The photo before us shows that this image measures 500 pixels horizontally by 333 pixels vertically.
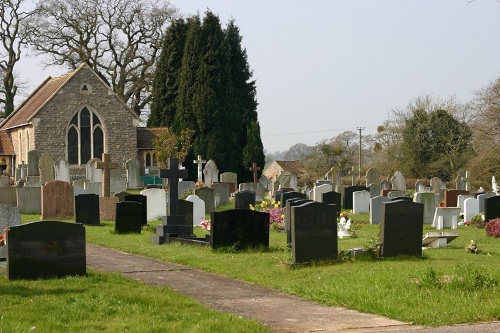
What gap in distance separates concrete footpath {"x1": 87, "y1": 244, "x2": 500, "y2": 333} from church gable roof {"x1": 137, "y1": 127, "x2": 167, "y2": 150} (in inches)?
1734

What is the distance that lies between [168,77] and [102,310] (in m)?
52.7

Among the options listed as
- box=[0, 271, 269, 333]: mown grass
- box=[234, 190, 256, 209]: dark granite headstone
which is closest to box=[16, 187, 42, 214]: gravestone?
box=[234, 190, 256, 209]: dark granite headstone

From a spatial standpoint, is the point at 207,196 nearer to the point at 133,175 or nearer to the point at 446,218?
the point at 446,218

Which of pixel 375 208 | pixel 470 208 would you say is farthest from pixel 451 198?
pixel 375 208

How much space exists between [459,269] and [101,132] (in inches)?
1853

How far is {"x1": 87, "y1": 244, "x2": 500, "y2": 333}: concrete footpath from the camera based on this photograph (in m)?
9.91

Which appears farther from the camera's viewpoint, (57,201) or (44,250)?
(57,201)

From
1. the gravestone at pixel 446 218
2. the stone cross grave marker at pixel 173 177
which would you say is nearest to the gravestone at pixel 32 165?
the stone cross grave marker at pixel 173 177

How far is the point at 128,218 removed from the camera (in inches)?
882

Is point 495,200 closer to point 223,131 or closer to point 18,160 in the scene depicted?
point 223,131

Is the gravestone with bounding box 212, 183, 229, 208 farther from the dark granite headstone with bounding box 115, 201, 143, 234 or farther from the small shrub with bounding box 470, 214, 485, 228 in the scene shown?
the dark granite headstone with bounding box 115, 201, 143, 234

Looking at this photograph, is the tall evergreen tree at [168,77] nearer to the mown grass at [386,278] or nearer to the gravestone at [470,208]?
the gravestone at [470,208]

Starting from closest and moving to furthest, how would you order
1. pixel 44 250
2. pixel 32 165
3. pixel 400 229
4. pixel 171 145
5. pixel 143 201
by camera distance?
1. pixel 44 250
2. pixel 400 229
3. pixel 143 201
4. pixel 32 165
5. pixel 171 145

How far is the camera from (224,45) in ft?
200
